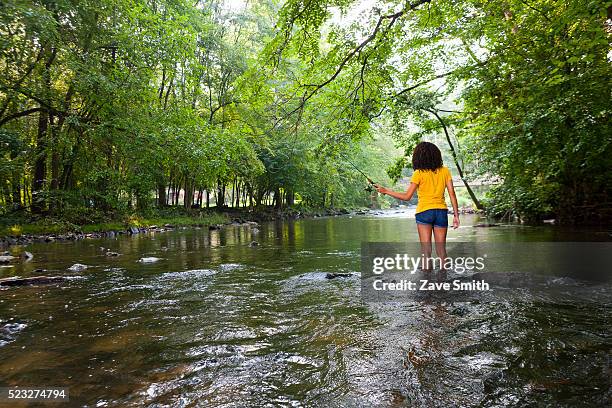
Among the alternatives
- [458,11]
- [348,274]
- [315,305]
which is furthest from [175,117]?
[315,305]

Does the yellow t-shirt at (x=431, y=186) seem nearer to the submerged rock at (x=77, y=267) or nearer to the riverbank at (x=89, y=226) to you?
the submerged rock at (x=77, y=267)

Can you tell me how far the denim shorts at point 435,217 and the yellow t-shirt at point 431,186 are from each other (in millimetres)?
63

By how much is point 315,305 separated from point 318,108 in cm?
535

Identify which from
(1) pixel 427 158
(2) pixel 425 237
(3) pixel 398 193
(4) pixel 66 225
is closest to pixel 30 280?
(3) pixel 398 193

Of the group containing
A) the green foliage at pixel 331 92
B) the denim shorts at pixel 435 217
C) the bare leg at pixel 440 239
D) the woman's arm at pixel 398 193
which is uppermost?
the green foliage at pixel 331 92

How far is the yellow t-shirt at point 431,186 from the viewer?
554 centimetres

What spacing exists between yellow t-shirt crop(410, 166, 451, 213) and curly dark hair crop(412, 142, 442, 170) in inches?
3.1

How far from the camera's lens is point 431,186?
5.57m

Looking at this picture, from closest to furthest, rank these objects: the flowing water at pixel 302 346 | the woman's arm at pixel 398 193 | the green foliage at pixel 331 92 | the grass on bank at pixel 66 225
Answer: the flowing water at pixel 302 346
the woman's arm at pixel 398 193
the green foliage at pixel 331 92
the grass on bank at pixel 66 225

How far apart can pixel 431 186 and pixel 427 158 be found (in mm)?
450

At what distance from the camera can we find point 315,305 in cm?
477

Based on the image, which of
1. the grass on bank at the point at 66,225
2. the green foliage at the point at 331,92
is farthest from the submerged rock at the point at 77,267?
the grass on bank at the point at 66,225

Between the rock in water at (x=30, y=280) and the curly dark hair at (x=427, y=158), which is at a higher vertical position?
the curly dark hair at (x=427, y=158)

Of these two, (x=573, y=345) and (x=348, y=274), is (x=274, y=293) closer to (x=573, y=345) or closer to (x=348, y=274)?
(x=348, y=274)
